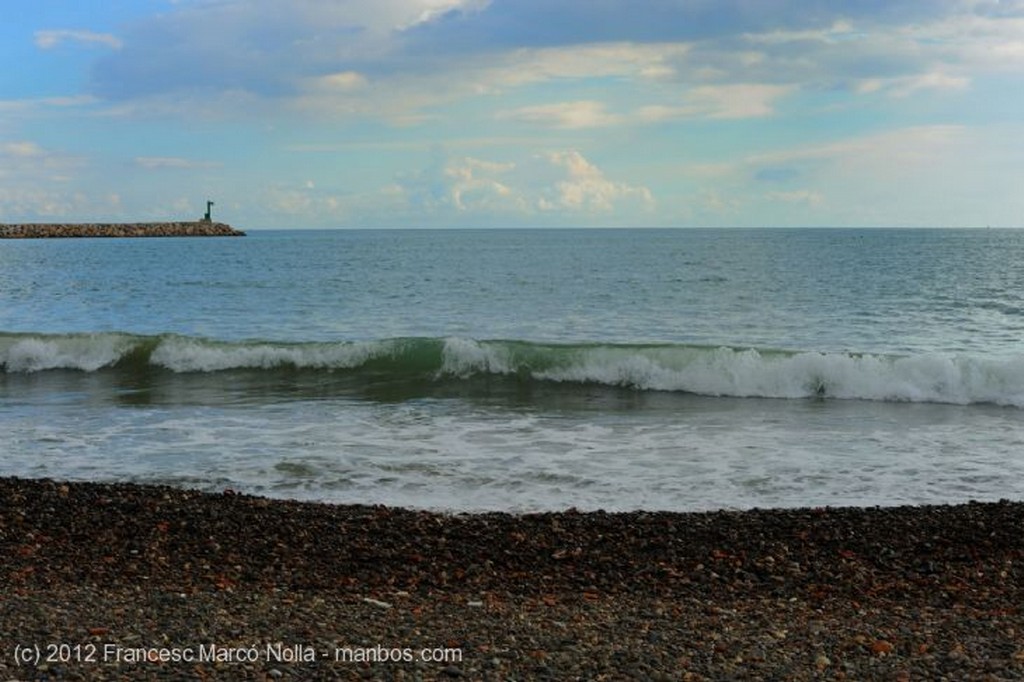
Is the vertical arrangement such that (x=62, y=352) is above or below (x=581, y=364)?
below

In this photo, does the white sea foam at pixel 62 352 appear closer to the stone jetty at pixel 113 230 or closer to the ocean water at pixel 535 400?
the ocean water at pixel 535 400

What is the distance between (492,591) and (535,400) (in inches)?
421

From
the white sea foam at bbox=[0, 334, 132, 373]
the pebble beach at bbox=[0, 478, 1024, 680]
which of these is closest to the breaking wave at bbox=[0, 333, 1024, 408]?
the white sea foam at bbox=[0, 334, 132, 373]

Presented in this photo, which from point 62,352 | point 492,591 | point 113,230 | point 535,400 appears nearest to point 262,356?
point 62,352

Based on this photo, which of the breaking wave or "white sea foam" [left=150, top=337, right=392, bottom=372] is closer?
the breaking wave

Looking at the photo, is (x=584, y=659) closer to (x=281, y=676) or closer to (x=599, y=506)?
(x=281, y=676)

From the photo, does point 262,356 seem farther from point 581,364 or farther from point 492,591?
point 492,591

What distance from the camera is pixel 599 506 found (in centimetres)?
1045

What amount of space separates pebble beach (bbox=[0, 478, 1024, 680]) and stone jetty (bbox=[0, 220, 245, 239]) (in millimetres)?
148939

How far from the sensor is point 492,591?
752 centimetres

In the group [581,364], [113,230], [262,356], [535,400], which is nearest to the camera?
[535,400]

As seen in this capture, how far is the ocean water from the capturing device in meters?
11.6

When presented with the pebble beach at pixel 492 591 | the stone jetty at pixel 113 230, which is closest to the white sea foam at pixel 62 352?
the pebble beach at pixel 492 591

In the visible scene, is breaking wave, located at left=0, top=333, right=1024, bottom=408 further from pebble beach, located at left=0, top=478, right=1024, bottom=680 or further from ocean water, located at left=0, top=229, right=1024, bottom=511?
pebble beach, located at left=0, top=478, right=1024, bottom=680
